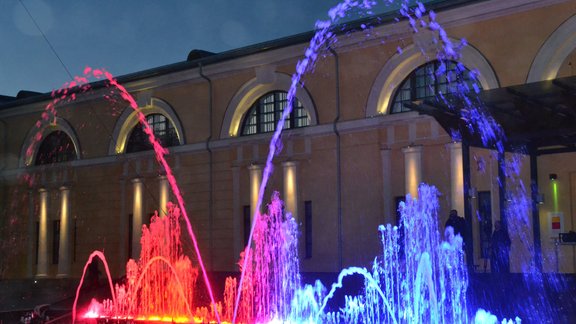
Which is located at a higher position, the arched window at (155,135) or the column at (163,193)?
the arched window at (155,135)

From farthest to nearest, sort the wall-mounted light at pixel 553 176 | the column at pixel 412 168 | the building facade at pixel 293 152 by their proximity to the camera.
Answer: the column at pixel 412 168 → the building facade at pixel 293 152 → the wall-mounted light at pixel 553 176

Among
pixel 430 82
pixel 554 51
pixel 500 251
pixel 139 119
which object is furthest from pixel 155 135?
pixel 500 251

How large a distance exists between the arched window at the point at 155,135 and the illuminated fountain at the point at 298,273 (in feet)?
1.14

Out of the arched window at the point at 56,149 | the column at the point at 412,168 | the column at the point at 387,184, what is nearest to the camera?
the column at the point at 412,168

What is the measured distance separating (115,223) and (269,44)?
11.8m

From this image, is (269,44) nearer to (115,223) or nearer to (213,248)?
(213,248)

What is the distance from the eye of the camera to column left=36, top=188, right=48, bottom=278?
124 ft

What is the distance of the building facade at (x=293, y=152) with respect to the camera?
23.0 m

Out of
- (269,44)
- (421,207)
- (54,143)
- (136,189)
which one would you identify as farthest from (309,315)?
(54,143)

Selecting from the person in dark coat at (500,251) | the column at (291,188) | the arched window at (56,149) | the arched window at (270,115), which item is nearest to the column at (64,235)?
the arched window at (56,149)

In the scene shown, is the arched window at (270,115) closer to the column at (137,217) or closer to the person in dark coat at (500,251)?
the column at (137,217)

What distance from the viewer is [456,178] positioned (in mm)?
24156

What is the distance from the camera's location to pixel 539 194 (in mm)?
21500

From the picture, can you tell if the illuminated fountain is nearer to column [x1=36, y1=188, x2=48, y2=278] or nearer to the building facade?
the building facade
